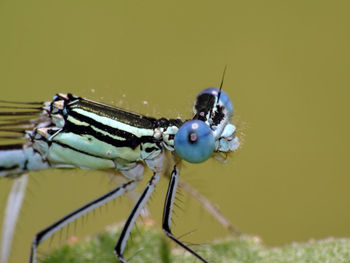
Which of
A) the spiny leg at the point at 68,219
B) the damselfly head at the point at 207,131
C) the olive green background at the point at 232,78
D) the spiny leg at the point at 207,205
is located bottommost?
the spiny leg at the point at 68,219

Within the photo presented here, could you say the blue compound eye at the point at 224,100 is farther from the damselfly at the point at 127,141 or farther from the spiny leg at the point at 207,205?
the spiny leg at the point at 207,205

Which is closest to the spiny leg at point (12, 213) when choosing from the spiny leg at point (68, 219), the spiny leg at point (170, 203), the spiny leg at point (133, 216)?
the spiny leg at point (68, 219)

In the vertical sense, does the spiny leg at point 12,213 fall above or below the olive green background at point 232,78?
below

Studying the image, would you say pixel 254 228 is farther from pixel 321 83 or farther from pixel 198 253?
pixel 198 253

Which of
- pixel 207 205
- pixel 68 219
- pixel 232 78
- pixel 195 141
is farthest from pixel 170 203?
pixel 232 78

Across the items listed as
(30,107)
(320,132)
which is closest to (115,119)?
(30,107)

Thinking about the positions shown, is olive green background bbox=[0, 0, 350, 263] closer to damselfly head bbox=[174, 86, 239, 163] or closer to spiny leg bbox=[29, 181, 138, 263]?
spiny leg bbox=[29, 181, 138, 263]

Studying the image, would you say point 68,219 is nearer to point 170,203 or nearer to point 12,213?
point 170,203

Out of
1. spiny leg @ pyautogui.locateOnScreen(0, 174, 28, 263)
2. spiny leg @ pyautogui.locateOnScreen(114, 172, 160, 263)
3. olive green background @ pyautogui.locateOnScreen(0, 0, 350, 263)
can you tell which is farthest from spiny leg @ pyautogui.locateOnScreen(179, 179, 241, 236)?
olive green background @ pyautogui.locateOnScreen(0, 0, 350, 263)
